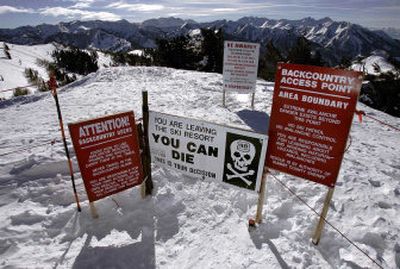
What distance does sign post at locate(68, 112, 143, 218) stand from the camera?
14.7 ft

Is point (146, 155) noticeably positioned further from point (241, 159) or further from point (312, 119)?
point (312, 119)

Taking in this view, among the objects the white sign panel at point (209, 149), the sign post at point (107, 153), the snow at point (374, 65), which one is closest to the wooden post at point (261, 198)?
the white sign panel at point (209, 149)

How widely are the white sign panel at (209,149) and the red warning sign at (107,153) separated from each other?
430 mm

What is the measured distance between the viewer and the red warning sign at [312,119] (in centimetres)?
364

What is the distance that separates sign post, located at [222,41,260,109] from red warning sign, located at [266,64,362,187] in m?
6.01

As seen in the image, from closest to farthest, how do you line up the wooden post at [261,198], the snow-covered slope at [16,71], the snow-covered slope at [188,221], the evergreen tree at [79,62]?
the snow-covered slope at [188,221] < the wooden post at [261,198] < the snow-covered slope at [16,71] < the evergreen tree at [79,62]

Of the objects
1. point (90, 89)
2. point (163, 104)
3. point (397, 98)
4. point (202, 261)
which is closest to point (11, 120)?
point (90, 89)

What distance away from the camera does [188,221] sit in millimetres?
4949

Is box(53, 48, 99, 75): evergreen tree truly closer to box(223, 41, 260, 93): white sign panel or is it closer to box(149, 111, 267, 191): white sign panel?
box(223, 41, 260, 93): white sign panel

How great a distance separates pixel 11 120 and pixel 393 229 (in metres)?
11.0

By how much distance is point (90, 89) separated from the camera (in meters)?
13.6

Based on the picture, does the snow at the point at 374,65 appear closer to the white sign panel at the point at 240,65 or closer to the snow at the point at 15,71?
the white sign panel at the point at 240,65

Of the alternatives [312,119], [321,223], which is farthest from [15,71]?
[321,223]

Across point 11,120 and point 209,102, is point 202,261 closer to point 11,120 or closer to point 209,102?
point 209,102
